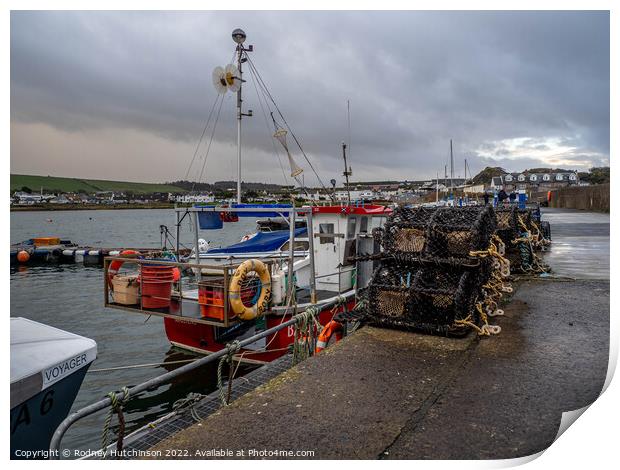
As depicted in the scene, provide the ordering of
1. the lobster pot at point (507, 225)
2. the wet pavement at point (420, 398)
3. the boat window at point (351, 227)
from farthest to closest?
the boat window at point (351, 227) → the lobster pot at point (507, 225) → the wet pavement at point (420, 398)

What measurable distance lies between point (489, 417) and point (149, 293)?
6.80 m

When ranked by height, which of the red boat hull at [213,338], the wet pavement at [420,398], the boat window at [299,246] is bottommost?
the red boat hull at [213,338]

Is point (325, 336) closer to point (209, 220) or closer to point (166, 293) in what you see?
point (166, 293)

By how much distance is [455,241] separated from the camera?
582cm

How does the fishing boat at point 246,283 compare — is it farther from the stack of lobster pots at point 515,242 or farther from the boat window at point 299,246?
the stack of lobster pots at point 515,242

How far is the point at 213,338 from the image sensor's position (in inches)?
392

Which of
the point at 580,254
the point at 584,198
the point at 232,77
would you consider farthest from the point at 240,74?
the point at 584,198

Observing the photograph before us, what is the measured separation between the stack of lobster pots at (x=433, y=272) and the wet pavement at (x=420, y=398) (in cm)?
24

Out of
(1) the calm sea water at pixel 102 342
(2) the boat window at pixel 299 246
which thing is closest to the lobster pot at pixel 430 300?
(1) the calm sea water at pixel 102 342

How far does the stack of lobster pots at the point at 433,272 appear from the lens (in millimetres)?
5461

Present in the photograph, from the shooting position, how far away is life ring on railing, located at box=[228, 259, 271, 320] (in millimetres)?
7902

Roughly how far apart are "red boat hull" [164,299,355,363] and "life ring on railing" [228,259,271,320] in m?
0.85

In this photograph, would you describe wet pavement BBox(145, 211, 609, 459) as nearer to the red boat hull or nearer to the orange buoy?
the red boat hull

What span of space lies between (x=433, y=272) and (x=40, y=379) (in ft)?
15.7
